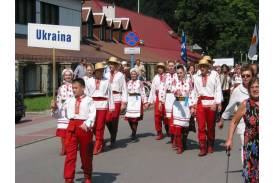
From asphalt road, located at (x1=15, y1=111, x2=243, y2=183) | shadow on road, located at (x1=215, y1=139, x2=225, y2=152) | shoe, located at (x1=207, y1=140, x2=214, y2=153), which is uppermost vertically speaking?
shoe, located at (x1=207, y1=140, x2=214, y2=153)

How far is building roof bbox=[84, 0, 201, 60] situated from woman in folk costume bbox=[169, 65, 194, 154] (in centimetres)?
3815

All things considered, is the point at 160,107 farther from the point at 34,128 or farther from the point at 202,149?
the point at 34,128

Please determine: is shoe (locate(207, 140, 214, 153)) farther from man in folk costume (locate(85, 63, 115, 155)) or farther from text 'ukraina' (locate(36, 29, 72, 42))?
text 'ukraina' (locate(36, 29, 72, 42))

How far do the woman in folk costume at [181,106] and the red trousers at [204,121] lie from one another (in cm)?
36

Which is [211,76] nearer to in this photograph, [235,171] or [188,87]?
[188,87]

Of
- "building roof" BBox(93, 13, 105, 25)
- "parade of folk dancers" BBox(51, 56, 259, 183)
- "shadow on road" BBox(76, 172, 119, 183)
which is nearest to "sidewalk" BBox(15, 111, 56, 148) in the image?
"parade of folk dancers" BBox(51, 56, 259, 183)

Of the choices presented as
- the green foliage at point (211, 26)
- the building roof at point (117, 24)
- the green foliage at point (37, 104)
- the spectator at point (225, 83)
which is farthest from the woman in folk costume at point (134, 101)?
the green foliage at point (211, 26)

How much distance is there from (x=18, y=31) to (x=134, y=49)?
9.73 meters

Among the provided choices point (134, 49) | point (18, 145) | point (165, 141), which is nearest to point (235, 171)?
point (165, 141)

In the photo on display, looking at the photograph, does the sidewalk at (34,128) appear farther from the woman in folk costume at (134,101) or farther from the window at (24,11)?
the window at (24,11)

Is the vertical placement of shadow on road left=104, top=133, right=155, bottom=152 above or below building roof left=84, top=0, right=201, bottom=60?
below

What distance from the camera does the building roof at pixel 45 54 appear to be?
2623 centimetres

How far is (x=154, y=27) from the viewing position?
63.3 m

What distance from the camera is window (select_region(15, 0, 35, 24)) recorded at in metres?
29.2
